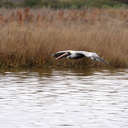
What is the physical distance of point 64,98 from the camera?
1062 centimetres

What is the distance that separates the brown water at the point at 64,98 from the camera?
8.58 meters

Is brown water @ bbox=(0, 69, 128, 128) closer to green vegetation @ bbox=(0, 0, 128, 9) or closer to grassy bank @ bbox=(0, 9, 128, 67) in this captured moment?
grassy bank @ bbox=(0, 9, 128, 67)

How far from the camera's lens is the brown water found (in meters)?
8.58

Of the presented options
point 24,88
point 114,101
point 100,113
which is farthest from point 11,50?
point 100,113

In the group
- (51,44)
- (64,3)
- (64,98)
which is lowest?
(64,3)

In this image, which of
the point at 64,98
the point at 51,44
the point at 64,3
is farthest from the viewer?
the point at 64,3

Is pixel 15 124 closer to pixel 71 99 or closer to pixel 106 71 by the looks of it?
pixel 71 99

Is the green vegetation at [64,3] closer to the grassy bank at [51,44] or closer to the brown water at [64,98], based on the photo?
the grassy bank at [51,44]

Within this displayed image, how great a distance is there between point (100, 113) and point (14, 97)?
1974 millimetres

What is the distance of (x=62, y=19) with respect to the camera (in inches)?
808

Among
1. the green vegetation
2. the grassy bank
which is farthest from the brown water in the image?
the green vegetation

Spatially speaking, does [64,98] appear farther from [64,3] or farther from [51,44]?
[64,3]

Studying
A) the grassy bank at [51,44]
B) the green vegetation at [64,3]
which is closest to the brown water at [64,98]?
the grassy bank at [51,44]

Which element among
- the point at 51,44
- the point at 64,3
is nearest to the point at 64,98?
the point at 51,44
